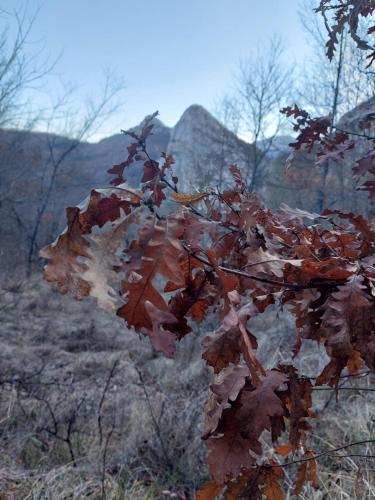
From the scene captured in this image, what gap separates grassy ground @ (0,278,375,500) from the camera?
237cm

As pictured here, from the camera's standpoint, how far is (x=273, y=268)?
0.75 m

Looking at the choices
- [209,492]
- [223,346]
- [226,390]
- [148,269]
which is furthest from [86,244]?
[209,492]

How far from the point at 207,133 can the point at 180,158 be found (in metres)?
1.77

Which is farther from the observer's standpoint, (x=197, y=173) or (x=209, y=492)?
(x=197, y=173)

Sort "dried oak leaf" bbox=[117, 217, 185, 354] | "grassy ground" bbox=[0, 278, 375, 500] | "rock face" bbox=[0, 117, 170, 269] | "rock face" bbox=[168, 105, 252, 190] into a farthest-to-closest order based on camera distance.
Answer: "rock face" bbox=[168, 105, 252, 190], "rock face" bbox=[0, 117, 170, 269], "grassy ground" bbox=[0, 278, 375, 500], "dried oak leaf" bbox=[117, 217, 185, 354]

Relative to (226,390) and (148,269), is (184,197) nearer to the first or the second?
(148,269)

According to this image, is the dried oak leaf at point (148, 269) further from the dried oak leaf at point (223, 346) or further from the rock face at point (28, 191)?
the rock face at point (28, 191)

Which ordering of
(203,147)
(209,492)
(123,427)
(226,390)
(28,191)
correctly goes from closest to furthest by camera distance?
1. (226,390)
2. (209,492)
3. (123,427)
4. (203,147)
5. (28,191)

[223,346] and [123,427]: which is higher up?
[223,346]

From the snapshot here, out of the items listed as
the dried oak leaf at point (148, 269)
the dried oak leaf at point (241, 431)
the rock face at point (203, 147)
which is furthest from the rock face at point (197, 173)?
the dried oak leaf at point (148, 269)

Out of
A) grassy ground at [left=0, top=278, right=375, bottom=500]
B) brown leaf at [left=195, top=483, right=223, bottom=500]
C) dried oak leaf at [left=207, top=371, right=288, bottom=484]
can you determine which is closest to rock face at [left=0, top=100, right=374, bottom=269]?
grassy ground at [left=0, top=278, right=375, bottom=500]

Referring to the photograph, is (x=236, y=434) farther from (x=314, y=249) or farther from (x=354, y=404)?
(x=354, y=404)

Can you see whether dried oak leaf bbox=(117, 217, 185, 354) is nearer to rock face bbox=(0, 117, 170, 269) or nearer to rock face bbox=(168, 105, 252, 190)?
rock face bbox=(0, 117, 170, 269)

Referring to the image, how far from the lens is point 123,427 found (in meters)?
3.63
